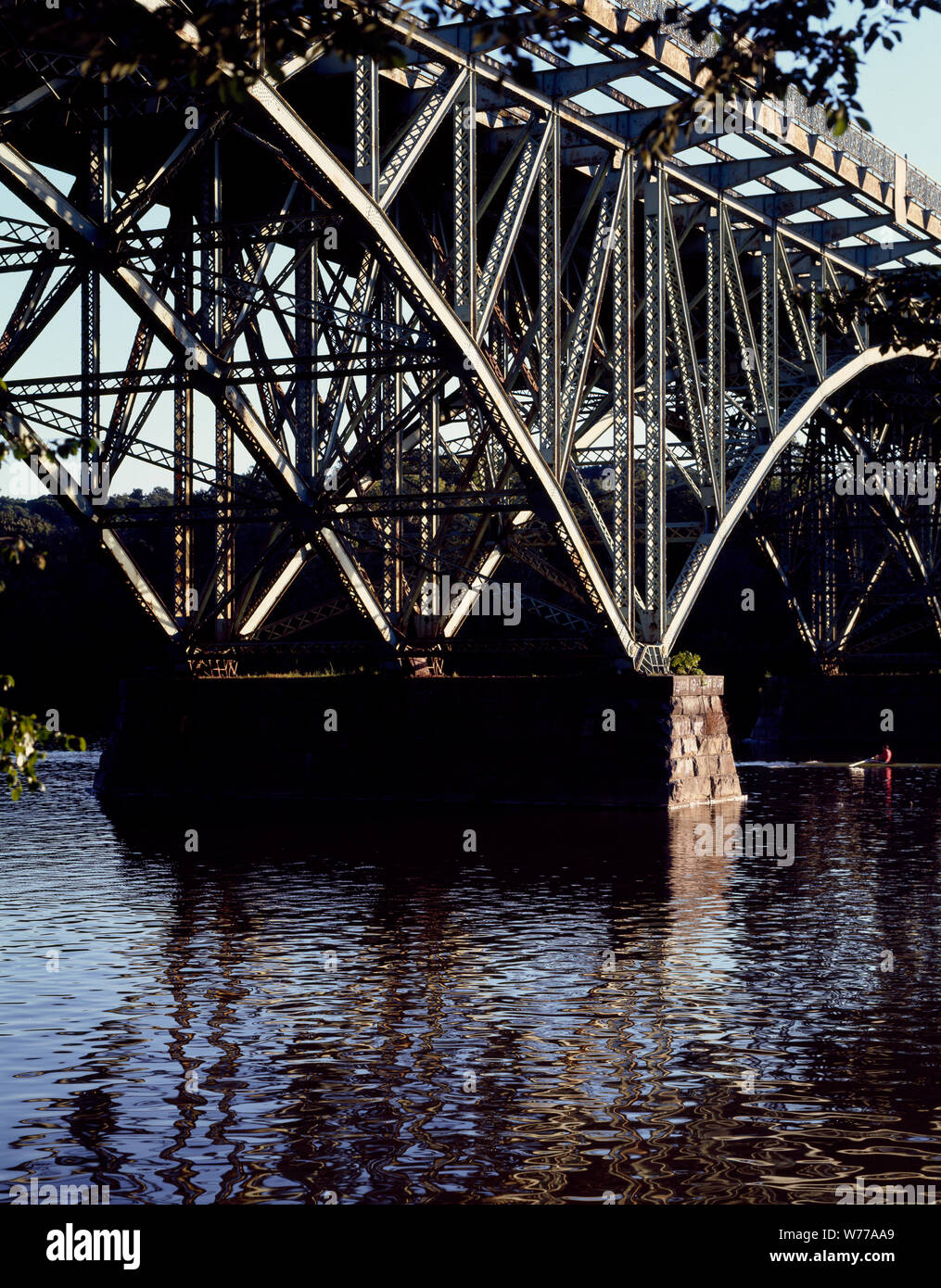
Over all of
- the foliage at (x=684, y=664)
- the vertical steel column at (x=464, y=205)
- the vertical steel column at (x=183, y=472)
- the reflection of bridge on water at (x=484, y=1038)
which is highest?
the vertical steel column at (x=464, y=205)

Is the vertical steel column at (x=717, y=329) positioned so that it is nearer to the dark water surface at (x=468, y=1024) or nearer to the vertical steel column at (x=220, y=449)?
the vertical steel column at (x=220, y=449)

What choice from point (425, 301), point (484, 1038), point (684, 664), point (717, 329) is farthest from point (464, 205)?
point (484, 1038)

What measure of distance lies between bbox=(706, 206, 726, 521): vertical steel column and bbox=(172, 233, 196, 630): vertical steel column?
10.4 metres

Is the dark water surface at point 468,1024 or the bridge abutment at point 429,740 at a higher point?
the bridge abutment at point 429,740

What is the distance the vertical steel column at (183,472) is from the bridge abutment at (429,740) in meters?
1.77

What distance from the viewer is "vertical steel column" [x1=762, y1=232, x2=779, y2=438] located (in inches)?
1526

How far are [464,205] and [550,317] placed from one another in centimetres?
306

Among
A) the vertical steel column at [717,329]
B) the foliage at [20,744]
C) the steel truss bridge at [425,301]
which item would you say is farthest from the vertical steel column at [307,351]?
the foliage at [20,744]

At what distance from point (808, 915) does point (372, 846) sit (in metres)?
8.67

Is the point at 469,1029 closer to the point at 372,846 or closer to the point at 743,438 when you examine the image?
the point at 372,846

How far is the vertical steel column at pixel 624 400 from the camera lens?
32062 mm
